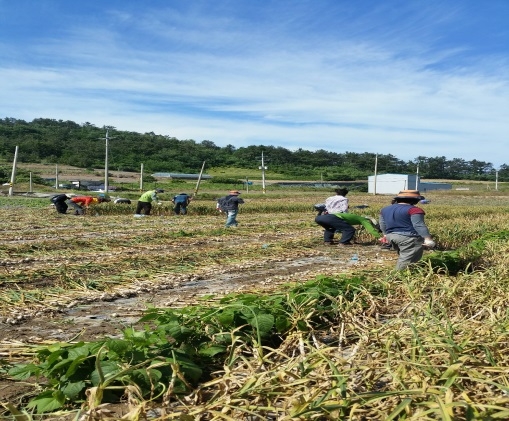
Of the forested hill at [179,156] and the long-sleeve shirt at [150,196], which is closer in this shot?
the long-sleeve shirt at [150,196]

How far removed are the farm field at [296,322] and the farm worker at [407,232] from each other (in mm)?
268

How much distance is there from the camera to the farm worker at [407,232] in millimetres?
6605

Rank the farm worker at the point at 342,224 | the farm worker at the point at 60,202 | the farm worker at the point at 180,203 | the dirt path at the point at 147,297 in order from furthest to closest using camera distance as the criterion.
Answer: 1. the farm worker at the point at 180,203
2. the farm worker at the point at 60,202
3. the farm worker at the point at 342,224
4. the dirt path at the point at 147,297

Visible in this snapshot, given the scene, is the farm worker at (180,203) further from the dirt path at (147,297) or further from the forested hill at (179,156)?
the forested hill at (179,156)

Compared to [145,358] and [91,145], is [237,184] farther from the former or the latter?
[145,358]

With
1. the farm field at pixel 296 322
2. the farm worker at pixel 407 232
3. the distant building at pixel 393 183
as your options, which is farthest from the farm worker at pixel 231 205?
the distant building at pixel 393 183

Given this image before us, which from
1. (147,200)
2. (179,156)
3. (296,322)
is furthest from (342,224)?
(179,156)

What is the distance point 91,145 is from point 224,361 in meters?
87.9

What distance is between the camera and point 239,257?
8805 millimetres

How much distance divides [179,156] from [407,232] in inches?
3235

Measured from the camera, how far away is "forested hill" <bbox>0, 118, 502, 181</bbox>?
7706 centimetres

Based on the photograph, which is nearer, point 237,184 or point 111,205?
point 111,205

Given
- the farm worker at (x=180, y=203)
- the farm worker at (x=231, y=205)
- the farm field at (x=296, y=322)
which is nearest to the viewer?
the farm field at (x=296, y=322)

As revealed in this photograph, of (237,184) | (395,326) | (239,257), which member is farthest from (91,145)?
(395,326)
